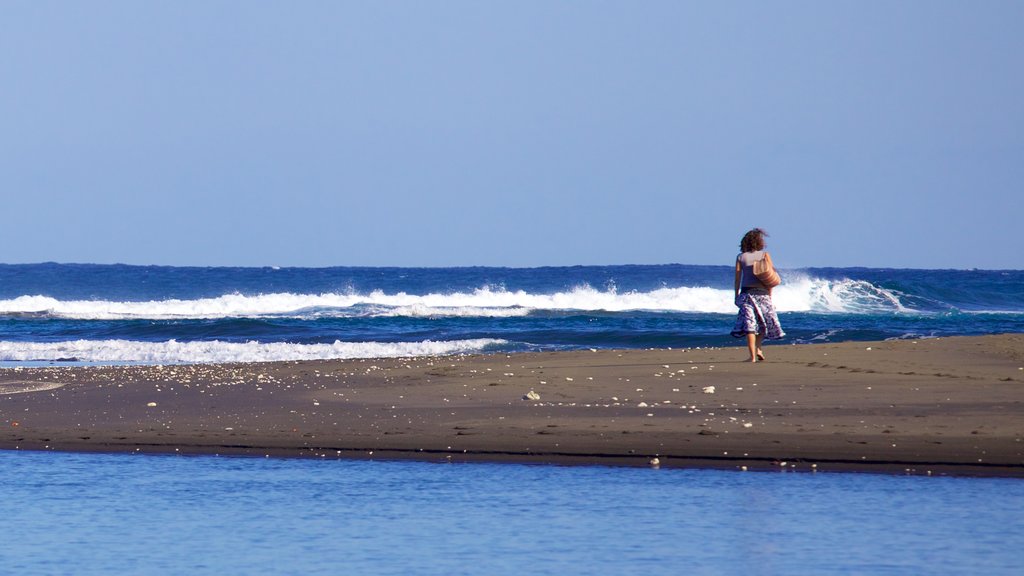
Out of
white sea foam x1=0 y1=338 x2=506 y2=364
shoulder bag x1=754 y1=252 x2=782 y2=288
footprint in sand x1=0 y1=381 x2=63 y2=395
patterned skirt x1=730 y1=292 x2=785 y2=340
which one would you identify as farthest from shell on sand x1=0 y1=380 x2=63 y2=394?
shoulder bag x1=754 y1=252 x2=782 y2=288

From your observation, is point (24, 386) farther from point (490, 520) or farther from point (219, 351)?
point (490, 520)

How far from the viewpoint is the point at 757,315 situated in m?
12.3

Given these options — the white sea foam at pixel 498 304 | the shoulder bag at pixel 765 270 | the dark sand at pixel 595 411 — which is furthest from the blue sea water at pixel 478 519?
the white sea foam at pixel 498 304

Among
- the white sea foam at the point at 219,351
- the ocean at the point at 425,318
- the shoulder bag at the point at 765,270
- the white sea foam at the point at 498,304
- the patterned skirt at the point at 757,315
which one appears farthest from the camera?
the white sea foam at the point at 498,304

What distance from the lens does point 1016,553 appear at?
5.43 m

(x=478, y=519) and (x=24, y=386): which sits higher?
(x=24, y=386)

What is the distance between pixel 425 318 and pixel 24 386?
19617 millimetres

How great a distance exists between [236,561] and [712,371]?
7.19 m

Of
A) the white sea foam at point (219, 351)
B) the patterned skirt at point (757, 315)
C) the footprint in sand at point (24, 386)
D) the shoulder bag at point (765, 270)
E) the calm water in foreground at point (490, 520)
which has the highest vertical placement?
the shoulder bag at point (765, 270)

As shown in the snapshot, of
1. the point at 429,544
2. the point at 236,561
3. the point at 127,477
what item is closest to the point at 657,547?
the point at 429,544

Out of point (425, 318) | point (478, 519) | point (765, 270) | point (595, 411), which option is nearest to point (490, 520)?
point (478, 519)

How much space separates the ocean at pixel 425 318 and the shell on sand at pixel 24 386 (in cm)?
540

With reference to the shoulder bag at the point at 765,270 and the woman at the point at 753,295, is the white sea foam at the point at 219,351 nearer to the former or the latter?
the woman at the point at 753,295

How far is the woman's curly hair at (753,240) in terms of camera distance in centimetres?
1223
